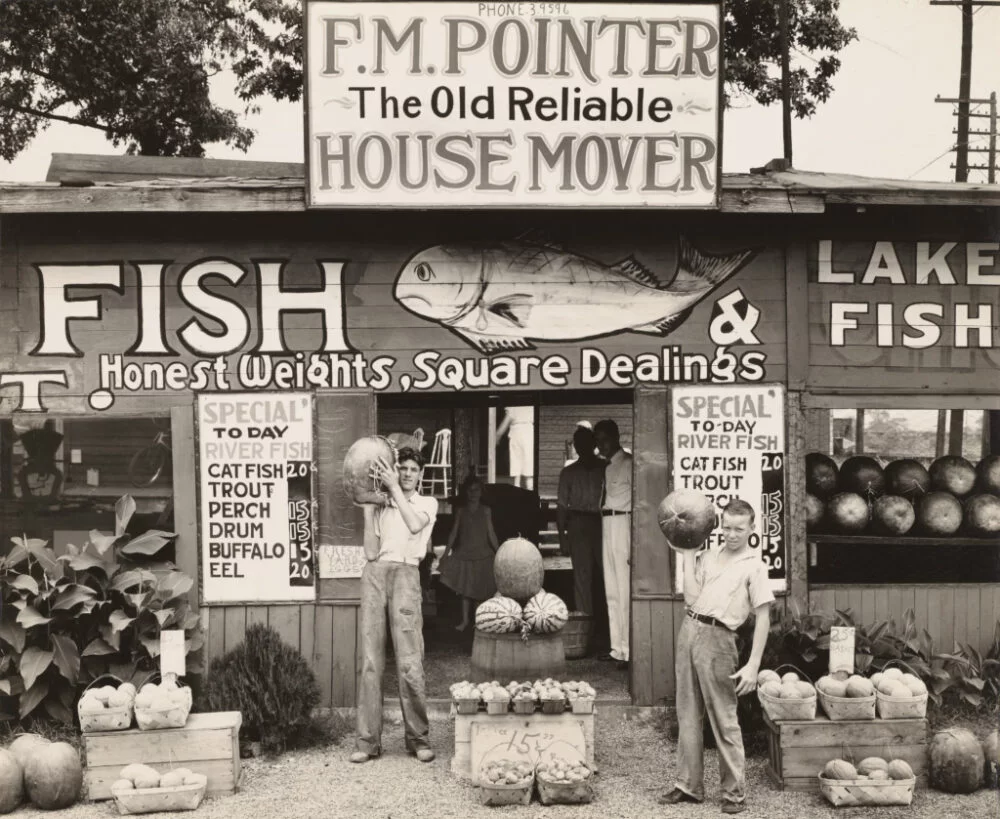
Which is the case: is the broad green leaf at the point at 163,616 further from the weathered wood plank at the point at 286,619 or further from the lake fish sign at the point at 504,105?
A: the lake fish sign at the point at 504,105

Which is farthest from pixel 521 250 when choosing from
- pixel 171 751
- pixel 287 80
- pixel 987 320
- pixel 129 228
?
pixel 287 80

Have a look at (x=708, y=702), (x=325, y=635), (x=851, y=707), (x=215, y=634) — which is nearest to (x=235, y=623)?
(x=215, y=634)

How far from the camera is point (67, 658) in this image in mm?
8023

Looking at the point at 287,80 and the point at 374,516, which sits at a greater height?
the point at 287,80

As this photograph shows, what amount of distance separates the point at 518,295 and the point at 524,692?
123 inches

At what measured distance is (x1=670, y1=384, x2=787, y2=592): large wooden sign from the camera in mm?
→ 8922

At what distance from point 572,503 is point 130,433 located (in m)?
4.66

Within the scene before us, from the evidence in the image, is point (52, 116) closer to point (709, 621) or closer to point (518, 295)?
point (518, 295)

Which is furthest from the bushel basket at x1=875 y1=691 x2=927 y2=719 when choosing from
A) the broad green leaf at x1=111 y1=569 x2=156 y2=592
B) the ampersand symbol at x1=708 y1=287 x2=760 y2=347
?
the broad green leaf at x1=111 y1=569 x2=156 y2=592

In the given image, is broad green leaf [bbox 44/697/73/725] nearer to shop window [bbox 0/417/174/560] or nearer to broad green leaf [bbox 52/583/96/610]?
broad green leaf [bbox 52/583/96/610]

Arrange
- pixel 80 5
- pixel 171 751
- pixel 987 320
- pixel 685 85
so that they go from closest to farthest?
pixel 171 751 < pixel 685 85 < pixel 987 320 < pixel 80 5

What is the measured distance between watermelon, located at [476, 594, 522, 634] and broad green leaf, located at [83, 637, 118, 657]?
104 inches

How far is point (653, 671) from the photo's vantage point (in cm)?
889

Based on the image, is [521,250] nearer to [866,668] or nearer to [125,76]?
[866,668]
